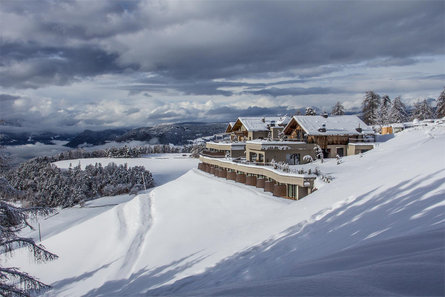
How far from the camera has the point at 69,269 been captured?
18.0 m

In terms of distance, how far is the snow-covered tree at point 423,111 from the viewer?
6141cm

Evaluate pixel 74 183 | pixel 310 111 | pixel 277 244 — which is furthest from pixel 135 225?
pixel 74 183

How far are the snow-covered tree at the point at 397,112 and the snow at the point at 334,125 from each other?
99.5 ft

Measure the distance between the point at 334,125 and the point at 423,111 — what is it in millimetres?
40152

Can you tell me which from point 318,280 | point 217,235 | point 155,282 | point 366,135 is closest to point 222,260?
point 155,282

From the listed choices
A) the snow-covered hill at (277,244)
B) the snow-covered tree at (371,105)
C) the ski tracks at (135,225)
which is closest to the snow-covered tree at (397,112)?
the snow-covered tree at (371,105)

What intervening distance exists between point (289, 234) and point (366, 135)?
25662mm

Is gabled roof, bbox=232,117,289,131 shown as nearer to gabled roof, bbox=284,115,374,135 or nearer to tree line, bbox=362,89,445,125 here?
gabled roof, bbox=284,115,374,135

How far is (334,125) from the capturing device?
1346 inches

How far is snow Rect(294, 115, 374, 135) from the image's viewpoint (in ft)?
108

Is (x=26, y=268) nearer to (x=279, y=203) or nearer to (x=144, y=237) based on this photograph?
(x=144, y=237)

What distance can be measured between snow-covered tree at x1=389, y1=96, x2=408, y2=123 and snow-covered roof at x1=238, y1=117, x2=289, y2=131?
27636 millimetres

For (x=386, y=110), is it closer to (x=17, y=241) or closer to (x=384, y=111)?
(x=384, y=111)

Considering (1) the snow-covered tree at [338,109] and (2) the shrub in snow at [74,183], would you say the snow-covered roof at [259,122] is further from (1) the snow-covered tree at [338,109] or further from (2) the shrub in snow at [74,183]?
(1) the snow-covered tree at [338,109]
